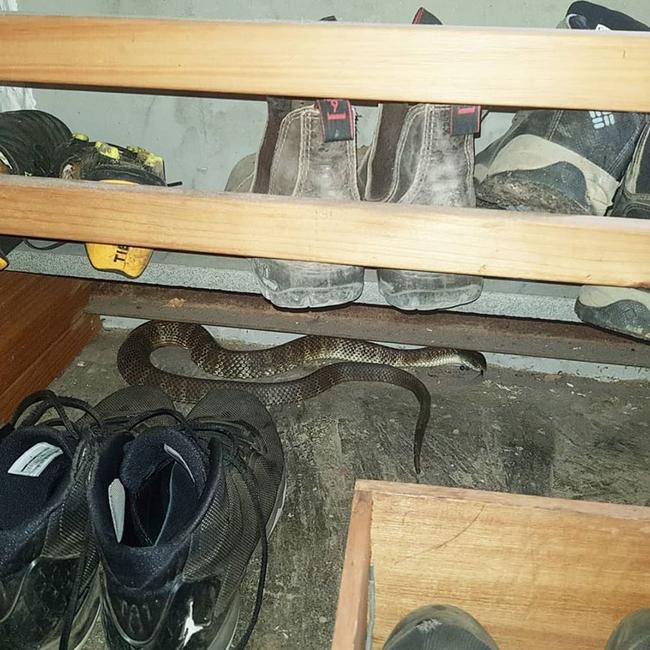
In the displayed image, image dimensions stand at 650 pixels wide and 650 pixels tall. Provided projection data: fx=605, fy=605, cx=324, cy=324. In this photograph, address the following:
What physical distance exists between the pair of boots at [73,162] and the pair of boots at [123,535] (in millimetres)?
240

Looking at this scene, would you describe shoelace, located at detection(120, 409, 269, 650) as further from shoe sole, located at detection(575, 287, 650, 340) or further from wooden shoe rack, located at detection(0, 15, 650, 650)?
shoe sole, located at detection(575, 287, 650, 340)

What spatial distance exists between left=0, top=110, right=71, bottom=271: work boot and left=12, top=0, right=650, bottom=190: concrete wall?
0.30 meters

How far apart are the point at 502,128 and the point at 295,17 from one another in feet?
1.64

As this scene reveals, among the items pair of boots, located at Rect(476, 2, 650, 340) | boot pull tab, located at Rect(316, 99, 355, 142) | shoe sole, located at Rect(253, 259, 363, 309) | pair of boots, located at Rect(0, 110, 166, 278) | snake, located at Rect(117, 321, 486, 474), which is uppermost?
boot pull tab, located at Rect(316, 99, 355, 142)

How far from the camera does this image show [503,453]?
136cm

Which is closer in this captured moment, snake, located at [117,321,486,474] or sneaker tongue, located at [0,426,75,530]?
sneaker tongue, located at [0,426,75,530]

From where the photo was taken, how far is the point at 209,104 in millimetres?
1374

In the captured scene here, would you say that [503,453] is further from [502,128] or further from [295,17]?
[295,17]

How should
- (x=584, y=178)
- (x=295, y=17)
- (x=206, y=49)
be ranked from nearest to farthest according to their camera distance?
1. (x=206, y=49)
2. (x=584, y=178)
3. (x=295, y=17)

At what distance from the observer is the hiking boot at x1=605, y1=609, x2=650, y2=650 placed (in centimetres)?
65

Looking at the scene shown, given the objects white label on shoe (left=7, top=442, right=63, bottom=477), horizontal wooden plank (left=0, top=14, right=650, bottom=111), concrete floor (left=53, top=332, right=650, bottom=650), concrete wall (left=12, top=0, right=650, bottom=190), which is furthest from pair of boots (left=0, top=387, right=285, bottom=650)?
concrete wall (left=12, top=0, right=650, bottom=190)

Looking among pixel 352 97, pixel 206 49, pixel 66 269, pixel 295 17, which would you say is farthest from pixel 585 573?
pixel 295 17

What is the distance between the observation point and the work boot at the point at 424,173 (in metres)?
0.80

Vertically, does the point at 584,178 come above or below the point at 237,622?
above
